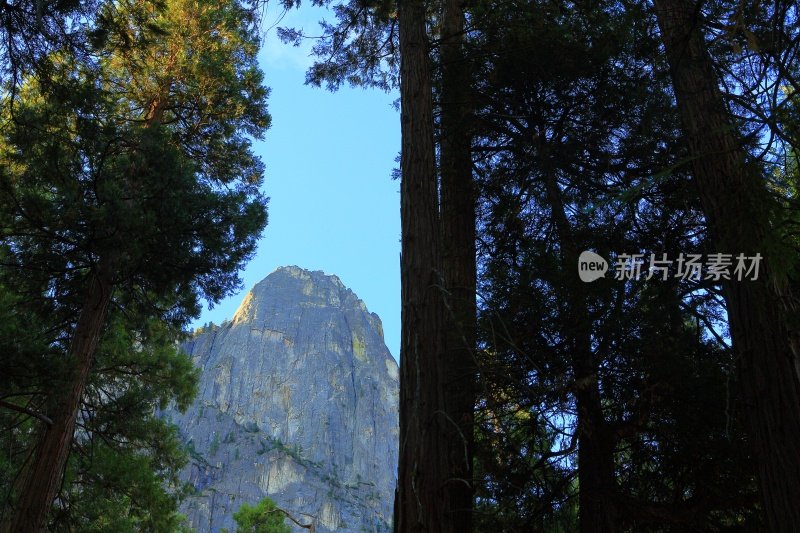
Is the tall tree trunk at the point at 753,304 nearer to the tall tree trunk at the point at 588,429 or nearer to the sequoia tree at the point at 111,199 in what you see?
the tall tree trunk at the point at 588,429

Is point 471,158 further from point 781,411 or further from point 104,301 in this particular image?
point 104,301

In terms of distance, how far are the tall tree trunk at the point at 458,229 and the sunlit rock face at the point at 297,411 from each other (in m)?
71.3

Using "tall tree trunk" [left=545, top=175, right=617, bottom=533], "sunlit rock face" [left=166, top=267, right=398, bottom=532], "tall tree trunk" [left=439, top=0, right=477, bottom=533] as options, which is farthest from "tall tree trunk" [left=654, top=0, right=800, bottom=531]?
"sunlit rock face" [left=166, top=267, right=398, bottom=532]

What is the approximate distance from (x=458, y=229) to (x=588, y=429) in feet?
5.93

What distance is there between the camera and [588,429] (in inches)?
146

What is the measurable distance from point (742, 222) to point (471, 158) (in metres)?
3.05

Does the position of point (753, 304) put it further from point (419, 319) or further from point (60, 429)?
point (60, 429)

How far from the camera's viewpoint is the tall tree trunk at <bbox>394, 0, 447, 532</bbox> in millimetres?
2873

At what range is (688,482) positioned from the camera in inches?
152

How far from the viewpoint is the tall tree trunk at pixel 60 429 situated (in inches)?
203

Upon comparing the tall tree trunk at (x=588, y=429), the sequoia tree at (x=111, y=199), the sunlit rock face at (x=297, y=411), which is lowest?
the tall tree trunk at (x=588, y=429)

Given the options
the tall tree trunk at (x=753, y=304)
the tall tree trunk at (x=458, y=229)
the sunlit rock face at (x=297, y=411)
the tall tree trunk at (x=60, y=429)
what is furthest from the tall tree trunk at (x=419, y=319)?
the sunlit rock face at (x=297, y=411)

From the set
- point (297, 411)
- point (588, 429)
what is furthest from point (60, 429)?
point (297, 411)

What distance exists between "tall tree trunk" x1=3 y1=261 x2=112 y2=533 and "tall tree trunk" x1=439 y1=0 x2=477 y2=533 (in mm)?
3699
